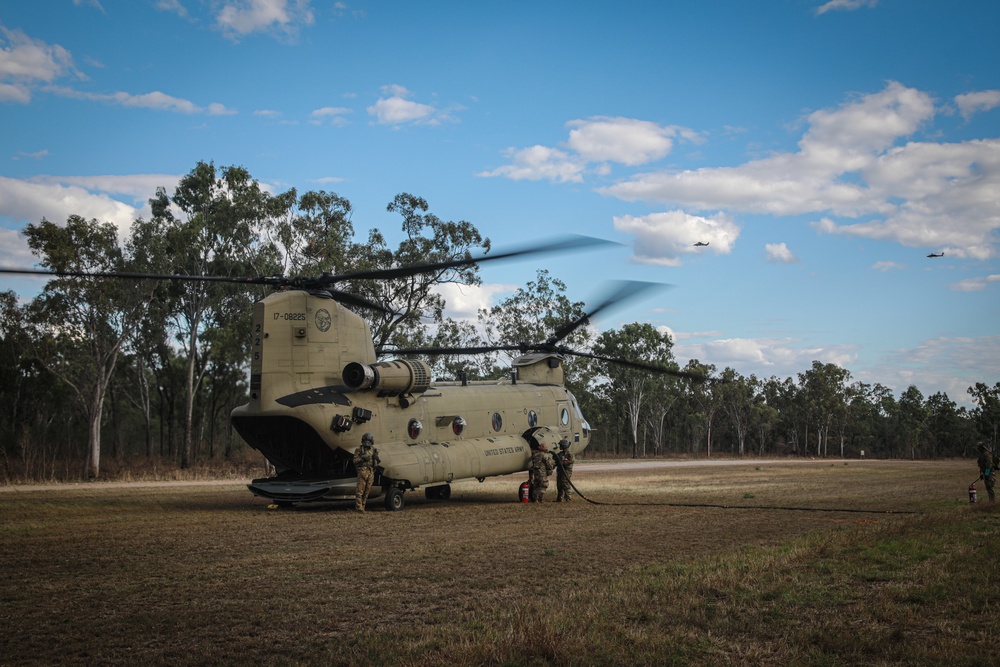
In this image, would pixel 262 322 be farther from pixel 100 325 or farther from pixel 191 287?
pixel 191 287

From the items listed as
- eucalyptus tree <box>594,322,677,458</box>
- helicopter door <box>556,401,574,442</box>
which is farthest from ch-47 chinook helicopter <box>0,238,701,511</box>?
eucalyptus tree <box>594,322,677,458</box>

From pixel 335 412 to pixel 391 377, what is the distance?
70.2 inches

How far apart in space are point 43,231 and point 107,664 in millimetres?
Answer: 33933

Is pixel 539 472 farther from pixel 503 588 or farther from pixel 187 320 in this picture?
pixel 187 320

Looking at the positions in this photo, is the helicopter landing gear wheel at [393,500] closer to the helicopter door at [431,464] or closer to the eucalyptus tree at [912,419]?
the helicopter door at [431,464]

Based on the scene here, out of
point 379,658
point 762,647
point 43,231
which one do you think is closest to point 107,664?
point 379,658

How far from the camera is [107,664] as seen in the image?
247 inches

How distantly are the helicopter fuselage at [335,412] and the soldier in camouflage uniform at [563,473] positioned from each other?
1.81 meters

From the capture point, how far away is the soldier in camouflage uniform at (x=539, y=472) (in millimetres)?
21453

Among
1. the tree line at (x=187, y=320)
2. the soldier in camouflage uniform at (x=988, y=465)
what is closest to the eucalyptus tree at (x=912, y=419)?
the tree line at (x=187, y=320)

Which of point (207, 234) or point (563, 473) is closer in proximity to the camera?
point (563, 473)

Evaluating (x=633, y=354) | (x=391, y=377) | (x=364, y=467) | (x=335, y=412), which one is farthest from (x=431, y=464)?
(x=633, y=354)

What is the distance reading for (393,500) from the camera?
61.4 ft

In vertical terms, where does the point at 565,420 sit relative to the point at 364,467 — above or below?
above
